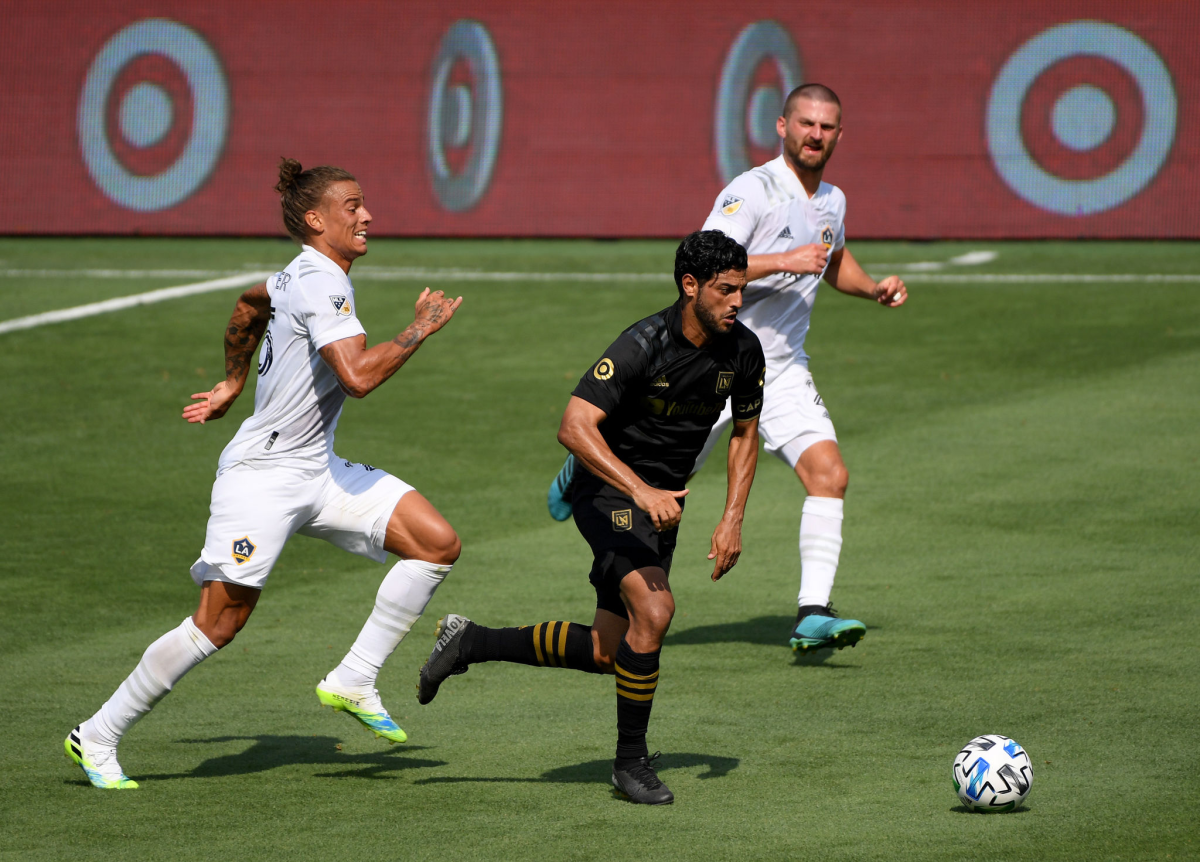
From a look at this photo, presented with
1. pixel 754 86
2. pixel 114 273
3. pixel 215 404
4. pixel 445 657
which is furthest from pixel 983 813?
pixel 754 86

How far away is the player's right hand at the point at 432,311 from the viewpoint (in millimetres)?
5621

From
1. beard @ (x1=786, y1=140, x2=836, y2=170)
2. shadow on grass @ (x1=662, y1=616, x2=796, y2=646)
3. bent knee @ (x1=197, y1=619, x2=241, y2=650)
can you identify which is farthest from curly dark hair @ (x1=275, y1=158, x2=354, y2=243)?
shadow on grass @ (x1=662, y1=616, x2=796, y2=646)

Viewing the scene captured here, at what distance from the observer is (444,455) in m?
12.4

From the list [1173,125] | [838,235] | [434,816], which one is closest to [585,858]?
[434,816]

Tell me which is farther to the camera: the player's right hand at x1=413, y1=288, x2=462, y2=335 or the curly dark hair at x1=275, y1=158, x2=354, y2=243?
the curly dark hair at x1=275, y1=158, x2=354, y2=243

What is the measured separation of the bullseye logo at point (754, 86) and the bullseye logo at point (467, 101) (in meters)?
3.75

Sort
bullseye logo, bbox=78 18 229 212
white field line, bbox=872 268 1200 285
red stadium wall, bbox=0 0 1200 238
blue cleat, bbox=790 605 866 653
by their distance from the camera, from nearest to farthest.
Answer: blue cleat, bbox=790 605 866 653
white field line, bbox=872 268 1200 285
red stadium wall, bbox=0 0 1200 238
bullseye logo, bbox=78 18 229 212

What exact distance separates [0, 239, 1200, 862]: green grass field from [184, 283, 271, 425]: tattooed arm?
1.48m

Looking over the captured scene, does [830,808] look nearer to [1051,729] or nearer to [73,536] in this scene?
[1051,729]

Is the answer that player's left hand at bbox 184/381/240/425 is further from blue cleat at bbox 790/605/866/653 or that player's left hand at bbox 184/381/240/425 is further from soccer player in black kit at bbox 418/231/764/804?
blue cleat at bbox 790/605/866/653

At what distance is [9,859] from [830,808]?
2.91 meters

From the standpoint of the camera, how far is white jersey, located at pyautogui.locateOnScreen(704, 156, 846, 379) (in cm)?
796

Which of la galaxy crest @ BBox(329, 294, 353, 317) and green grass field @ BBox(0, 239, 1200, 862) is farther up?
la galaxy crest @ BBox(329, 294, 353, 317)

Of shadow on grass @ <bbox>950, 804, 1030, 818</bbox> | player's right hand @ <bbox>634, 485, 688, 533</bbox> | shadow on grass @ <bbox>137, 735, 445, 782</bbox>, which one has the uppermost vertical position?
player's right hand @ <bbox>634, 485, 688, 533</bbox>
